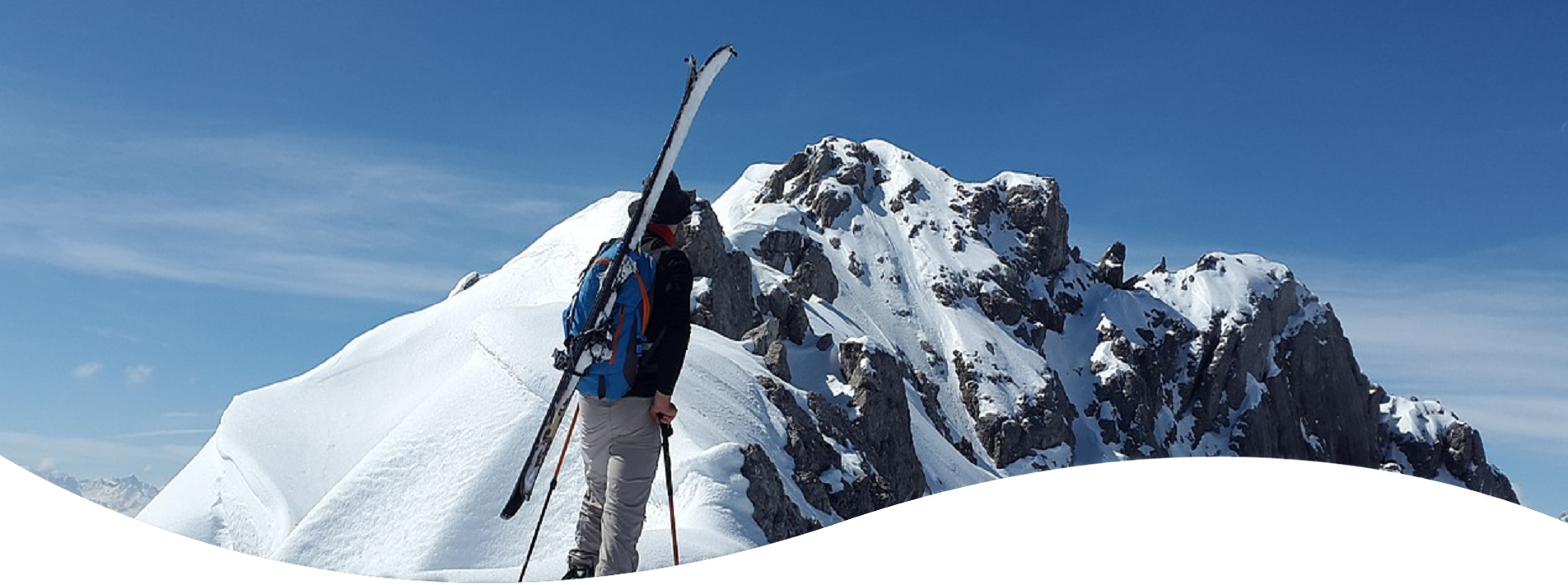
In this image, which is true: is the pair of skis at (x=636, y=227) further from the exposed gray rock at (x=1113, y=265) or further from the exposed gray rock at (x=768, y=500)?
the exposed gray rock at (x=1113, y=265)

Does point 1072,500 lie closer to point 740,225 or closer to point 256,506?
point 256,506

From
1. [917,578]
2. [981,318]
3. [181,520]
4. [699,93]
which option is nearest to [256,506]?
[181,520]

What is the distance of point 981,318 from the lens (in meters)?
129

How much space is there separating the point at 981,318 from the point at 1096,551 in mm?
127359

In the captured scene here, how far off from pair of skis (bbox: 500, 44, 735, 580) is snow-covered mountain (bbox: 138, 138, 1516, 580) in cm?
374

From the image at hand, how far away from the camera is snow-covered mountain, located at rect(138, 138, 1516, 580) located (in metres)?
23.5

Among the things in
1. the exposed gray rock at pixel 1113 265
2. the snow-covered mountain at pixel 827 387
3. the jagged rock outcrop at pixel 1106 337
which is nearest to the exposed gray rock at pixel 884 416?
the snow-covered mountain at pixel 827 387

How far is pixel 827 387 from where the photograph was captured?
61.5m

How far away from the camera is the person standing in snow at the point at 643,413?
5820mm

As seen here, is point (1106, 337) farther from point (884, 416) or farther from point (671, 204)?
point (671, 204)

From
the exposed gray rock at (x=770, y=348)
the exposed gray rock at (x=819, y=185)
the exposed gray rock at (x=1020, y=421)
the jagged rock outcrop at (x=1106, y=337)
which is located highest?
the exposed gray rock at (x=819, y=185)

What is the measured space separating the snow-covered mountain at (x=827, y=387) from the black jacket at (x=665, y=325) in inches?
196

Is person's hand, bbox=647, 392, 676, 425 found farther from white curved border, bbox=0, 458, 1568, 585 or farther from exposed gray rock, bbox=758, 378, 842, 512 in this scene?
exposed gray rock, bbox=758, 378, 842, 512

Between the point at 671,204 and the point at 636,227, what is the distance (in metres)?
0.33
